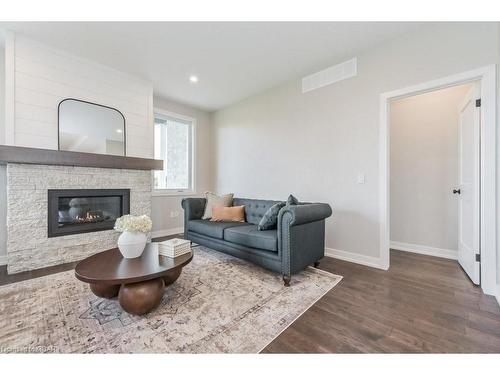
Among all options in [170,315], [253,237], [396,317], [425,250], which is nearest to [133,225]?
[170,315]

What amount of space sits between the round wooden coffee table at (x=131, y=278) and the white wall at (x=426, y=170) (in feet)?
11.1

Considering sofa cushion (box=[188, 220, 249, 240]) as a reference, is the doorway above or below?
above

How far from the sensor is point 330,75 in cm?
311

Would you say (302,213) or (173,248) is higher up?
(302,213)

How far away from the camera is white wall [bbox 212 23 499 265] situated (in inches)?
88.1

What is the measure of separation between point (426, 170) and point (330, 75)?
2000 mm

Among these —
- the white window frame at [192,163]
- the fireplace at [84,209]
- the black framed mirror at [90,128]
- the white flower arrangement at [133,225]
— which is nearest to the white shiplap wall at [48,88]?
the black framed mirror at [90,128]

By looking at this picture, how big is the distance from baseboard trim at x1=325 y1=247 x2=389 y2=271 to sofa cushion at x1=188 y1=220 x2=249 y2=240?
4.19 ft

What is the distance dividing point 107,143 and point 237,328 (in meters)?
3.16

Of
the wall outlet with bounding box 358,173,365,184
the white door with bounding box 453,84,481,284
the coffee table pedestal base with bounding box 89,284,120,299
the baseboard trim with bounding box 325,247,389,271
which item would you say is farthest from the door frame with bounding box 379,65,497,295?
the coffee table pedestal base with bounding box 89,284,120,299

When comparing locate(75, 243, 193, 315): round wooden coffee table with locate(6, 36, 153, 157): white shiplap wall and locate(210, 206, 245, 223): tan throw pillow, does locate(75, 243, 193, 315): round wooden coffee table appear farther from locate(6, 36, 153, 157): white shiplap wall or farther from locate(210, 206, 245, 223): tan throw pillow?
locate(6, 36, 153, 157): white shiplap wall

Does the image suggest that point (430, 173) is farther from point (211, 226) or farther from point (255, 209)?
point (211, 226)

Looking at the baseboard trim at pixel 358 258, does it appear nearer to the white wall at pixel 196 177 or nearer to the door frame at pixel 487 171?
the door frame at pixel 487 171
